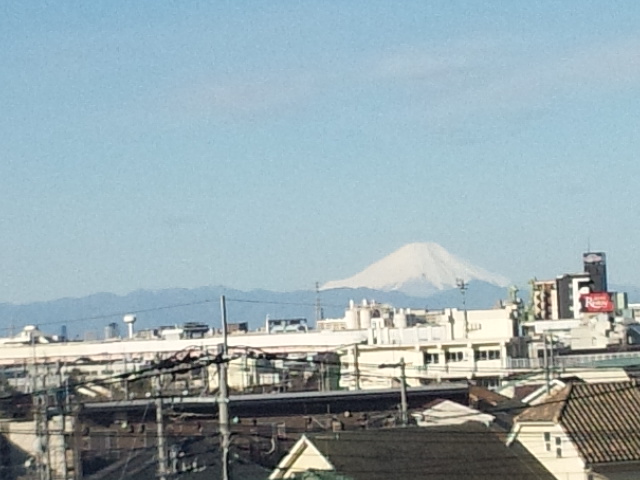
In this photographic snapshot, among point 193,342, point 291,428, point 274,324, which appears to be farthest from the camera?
point 274,324

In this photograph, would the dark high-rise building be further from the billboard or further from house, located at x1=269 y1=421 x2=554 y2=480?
house, located at x1=269 y1=421 x2=554 y2=480

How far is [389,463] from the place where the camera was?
106ft

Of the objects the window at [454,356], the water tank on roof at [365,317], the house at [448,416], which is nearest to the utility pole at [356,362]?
the window at [454,356]

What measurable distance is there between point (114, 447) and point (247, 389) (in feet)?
78.4

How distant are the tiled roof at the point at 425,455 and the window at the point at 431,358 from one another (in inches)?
1790

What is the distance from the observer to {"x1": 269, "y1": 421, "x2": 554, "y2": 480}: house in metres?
31.7

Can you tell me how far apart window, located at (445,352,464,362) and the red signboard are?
684 inches

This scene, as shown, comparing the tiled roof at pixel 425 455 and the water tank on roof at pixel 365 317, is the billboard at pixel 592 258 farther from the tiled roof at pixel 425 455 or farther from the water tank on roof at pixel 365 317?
the tiled roof at pixel 425 455

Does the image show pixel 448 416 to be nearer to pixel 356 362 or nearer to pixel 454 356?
pixel 356 362

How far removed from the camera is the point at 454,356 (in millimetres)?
81812

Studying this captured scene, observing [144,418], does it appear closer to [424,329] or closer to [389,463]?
[389,463]

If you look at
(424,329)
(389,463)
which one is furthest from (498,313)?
(389,463)

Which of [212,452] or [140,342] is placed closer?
[212,452]

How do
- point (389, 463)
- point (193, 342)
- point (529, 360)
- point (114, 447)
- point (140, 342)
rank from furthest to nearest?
point (140, 342)
point (193, 342)
point (529, 360)
point (114, 447)
point (389, 463)
